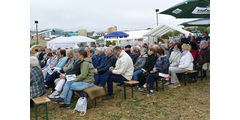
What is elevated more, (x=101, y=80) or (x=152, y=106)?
(x=101, y=80)

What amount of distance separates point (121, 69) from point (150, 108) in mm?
1308

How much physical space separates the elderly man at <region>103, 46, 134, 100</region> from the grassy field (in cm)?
55

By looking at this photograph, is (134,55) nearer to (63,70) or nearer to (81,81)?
(63,70)

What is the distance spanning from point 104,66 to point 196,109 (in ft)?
8.50

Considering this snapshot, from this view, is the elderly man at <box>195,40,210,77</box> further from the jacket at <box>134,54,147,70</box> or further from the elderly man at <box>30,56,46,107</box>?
the elderly man at <box>30,56,46,107</box>

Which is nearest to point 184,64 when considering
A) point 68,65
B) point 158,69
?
point 158,69

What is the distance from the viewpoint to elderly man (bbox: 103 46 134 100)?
4887 millimetres

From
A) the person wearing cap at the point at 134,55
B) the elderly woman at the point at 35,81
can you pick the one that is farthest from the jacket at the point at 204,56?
the elderly woman at the point at 35,81

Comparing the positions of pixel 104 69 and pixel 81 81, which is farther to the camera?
pixel 104 69

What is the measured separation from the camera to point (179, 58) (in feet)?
20.2

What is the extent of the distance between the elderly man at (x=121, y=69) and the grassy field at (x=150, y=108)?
1.81ft

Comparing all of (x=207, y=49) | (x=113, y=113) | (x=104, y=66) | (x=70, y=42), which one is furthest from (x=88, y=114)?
(x=70, y=42)

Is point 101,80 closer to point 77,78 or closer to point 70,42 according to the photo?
point 77,78

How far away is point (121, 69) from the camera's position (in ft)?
16.0
